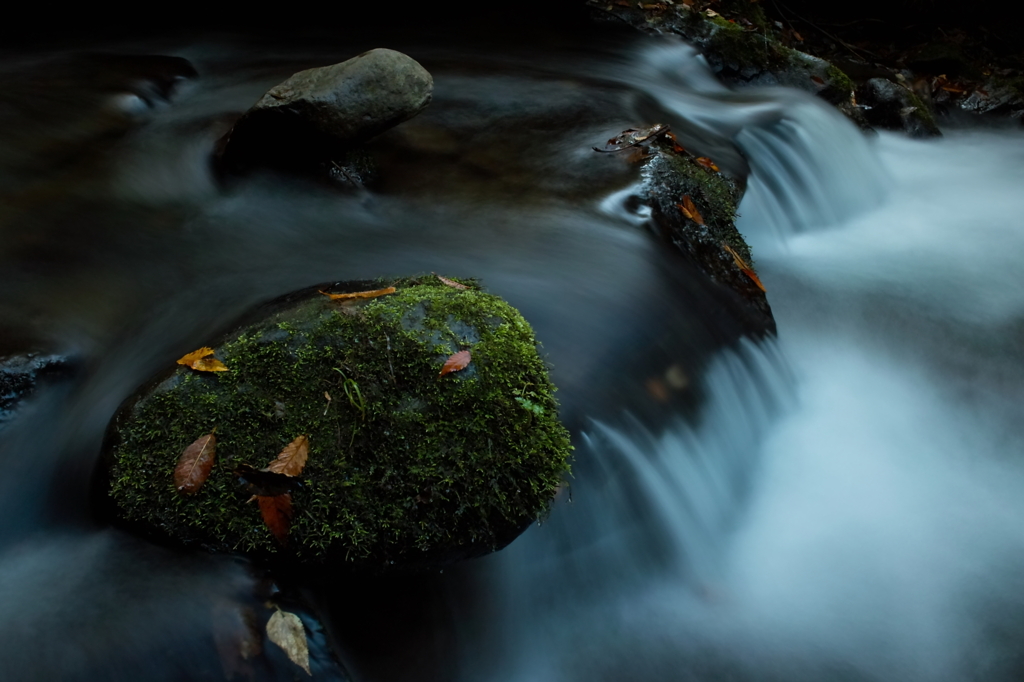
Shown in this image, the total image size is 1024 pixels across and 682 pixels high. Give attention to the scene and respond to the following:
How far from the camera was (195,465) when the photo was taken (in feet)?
8.38

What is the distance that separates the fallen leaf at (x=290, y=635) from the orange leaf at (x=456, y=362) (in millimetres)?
944

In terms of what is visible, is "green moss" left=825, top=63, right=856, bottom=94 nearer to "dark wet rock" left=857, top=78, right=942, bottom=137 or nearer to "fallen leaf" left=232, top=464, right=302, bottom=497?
"dark wet rock" left=857, top=78, right=942, bottom=137

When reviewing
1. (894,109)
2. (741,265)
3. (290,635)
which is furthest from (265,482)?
(894,109)

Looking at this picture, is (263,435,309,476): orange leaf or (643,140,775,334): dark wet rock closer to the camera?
(263,435,309,476): orange leaf

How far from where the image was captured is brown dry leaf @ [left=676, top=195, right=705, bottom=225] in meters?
4.56

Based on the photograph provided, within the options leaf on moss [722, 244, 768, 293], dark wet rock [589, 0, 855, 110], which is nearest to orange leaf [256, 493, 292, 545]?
leaf on moss [722, 244, 768, 293]

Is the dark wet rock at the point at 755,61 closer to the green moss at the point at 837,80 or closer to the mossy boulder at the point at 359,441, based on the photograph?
the green moss at the point at 837,80

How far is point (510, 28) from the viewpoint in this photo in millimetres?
7973

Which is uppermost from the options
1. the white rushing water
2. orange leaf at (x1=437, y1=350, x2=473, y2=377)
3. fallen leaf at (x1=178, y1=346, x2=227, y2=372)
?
orange leaf at (x1=437, y1=350, x2=473, y2=377)

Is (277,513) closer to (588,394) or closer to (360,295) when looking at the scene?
(360,295)

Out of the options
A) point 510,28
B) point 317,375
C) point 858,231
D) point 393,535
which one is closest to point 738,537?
point 393,535

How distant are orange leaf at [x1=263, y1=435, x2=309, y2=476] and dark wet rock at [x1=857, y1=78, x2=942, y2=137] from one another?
7795 mm

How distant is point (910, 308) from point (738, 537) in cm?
269

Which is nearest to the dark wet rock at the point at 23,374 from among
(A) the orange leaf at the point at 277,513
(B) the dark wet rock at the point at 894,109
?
(A) the orange leaf at the point at 277,513
